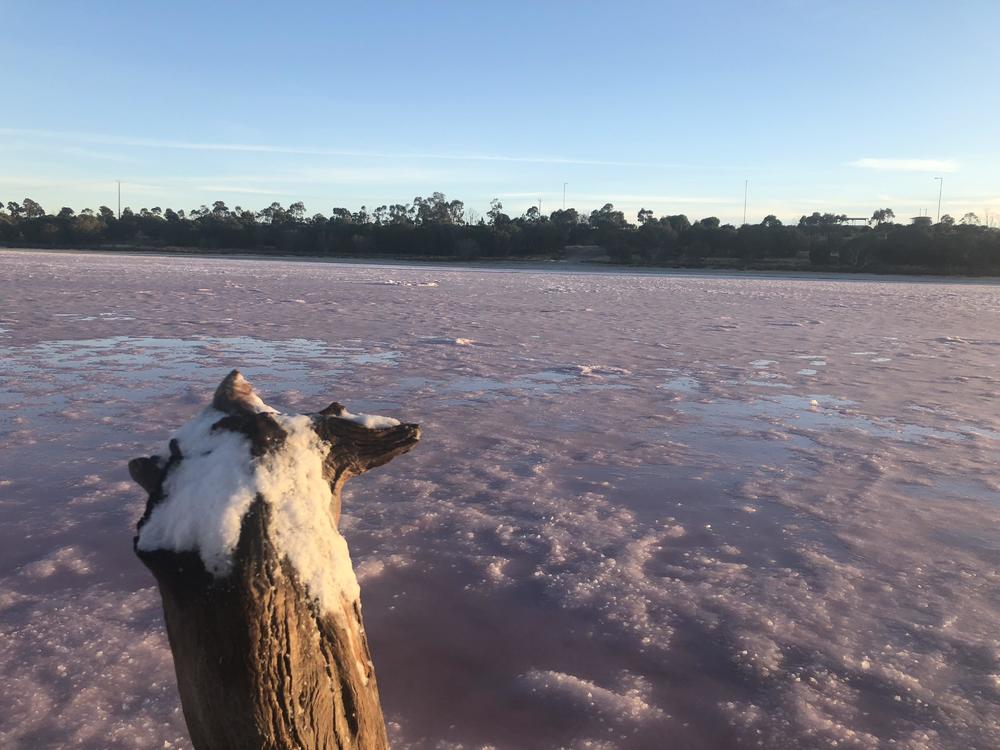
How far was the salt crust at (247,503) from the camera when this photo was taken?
154 centimetres

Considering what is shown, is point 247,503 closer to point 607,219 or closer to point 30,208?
point 607,219

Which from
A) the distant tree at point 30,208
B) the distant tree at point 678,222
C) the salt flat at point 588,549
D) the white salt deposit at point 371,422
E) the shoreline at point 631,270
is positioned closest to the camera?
the white salt deposit at point 371,422

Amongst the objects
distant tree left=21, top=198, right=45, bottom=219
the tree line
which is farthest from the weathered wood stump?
distant tree left=21, top=198, right=45, bottom=219

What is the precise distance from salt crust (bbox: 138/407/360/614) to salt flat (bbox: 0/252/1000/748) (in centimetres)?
125

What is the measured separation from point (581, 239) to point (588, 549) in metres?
71.5

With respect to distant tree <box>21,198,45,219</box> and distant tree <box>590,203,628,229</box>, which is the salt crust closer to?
distant tree <box>590,203,628,229</box>

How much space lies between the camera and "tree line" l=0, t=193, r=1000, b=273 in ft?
176

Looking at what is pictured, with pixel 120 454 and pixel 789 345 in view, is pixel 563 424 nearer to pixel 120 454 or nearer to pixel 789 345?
pixel 120 454

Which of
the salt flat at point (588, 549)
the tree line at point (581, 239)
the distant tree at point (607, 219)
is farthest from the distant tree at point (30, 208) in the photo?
the salt flat at point (588, 549)

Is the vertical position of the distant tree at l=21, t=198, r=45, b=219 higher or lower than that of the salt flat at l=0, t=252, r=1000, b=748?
higher

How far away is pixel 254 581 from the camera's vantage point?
154 centimetres

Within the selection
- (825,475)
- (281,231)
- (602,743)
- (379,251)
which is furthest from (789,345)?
(281,231)

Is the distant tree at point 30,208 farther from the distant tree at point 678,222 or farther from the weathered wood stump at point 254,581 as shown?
the weathered wood stump at point 254,581

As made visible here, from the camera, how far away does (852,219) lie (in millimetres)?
86875
